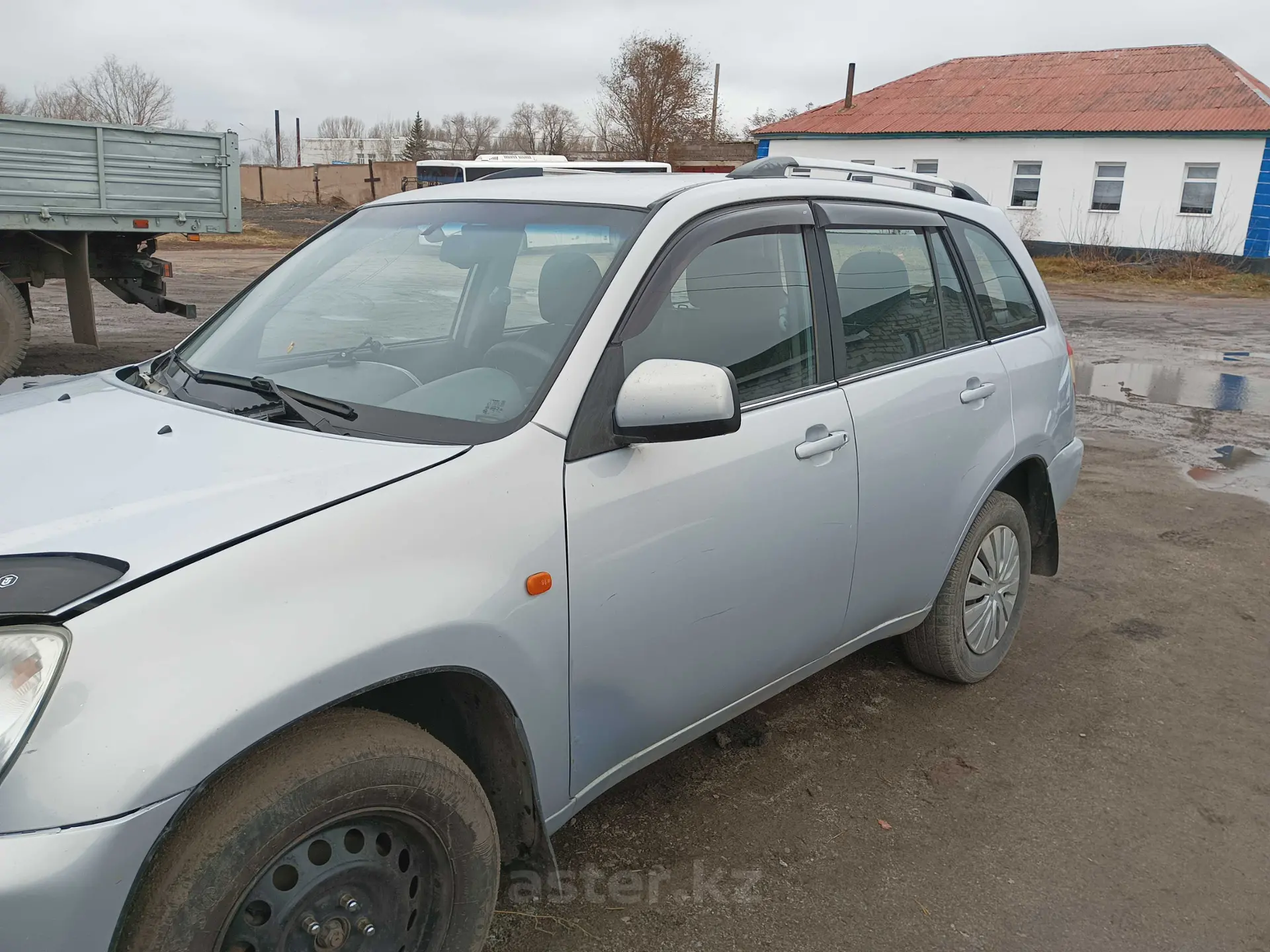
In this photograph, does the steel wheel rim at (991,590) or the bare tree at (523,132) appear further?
the bare tree at (523,132)

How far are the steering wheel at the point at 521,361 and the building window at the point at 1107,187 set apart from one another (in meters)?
32.4

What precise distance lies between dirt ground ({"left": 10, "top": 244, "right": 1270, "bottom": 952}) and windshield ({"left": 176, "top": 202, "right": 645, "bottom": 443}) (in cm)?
133

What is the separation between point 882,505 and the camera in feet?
10.2

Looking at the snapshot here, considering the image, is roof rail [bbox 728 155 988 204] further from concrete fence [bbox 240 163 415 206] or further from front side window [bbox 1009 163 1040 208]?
concrete fence [bbox 240 163 415 206]

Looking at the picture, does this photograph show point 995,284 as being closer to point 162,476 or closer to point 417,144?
point 162,476

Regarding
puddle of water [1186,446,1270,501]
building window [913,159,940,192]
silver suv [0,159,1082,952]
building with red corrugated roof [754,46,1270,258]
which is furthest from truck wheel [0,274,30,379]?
building window [913,159,940,192]

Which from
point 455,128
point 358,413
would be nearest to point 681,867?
point 358,413

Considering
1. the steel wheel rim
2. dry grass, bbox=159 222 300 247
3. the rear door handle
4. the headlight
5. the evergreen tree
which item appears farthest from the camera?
the evergreen tree

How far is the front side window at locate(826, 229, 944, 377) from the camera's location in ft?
10.4

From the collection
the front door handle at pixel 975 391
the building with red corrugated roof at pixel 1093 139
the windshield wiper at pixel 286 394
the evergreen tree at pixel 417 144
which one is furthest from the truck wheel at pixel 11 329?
the evergreen tree at pixel 417 144

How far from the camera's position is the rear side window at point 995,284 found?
3834 mm

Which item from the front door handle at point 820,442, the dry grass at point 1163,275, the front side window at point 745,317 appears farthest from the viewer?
the dry grass at point 1163,275

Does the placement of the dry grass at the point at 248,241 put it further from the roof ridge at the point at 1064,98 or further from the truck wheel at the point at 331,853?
the truck wheel at the point at 331,853

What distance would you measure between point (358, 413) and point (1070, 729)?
2.79 meters
